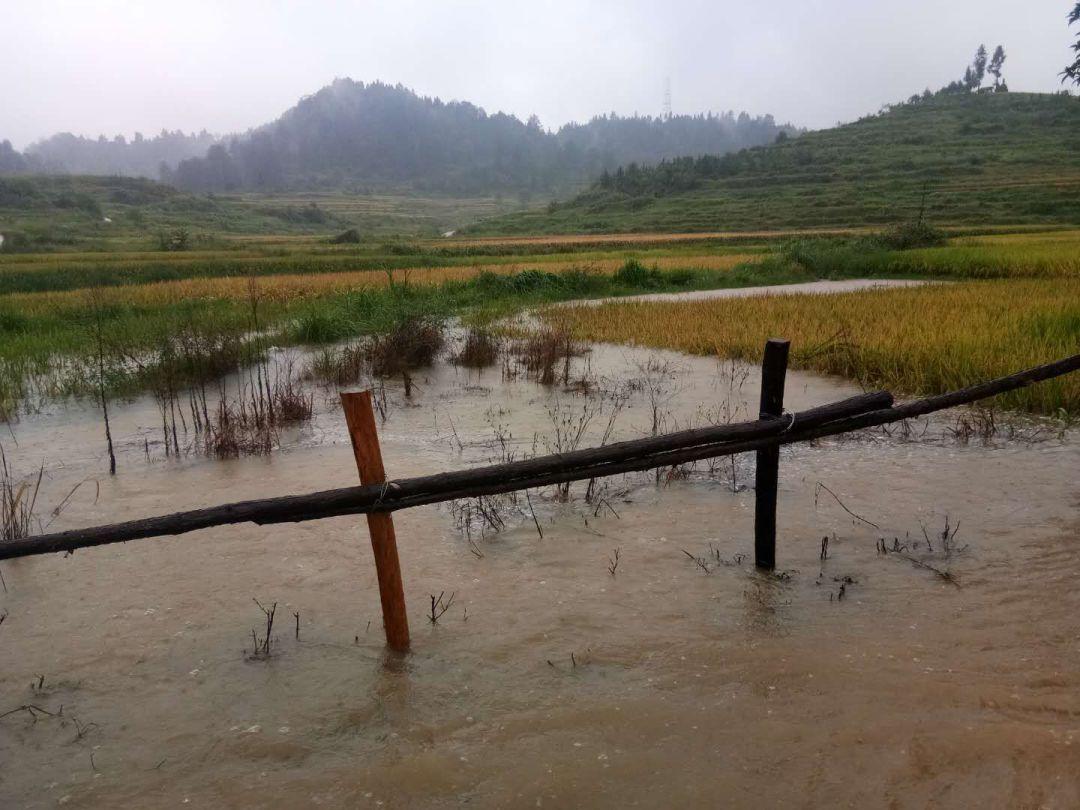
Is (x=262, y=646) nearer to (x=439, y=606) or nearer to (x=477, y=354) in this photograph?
(x=439, y=606)

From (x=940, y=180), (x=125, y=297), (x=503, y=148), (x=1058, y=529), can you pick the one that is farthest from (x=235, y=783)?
(x=503, y=148)

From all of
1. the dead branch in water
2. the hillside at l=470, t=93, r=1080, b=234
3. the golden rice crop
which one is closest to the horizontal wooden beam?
the dead branch in water

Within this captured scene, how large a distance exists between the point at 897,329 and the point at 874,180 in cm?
4697

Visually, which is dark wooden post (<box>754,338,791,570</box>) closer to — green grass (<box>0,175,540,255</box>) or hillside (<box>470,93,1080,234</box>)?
green grass (<box>0,175,540,255</box>)

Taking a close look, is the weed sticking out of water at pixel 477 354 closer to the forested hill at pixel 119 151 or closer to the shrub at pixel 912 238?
the shrub at pixel 912 238

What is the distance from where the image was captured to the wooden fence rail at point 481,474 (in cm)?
269

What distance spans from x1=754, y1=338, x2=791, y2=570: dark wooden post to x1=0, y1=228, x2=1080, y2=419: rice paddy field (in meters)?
3.86

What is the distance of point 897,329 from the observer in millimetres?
8992

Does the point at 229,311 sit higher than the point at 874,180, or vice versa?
the point at 874,180

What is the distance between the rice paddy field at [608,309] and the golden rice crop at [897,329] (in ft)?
0.09

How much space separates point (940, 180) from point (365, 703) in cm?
5255

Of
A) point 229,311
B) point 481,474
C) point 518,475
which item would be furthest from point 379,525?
point 229,311

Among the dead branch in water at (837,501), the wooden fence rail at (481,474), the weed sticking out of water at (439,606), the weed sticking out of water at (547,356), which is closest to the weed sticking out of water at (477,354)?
the weed sticking out of water at (547,356)

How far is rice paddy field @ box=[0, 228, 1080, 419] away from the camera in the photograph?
26.1 feet
